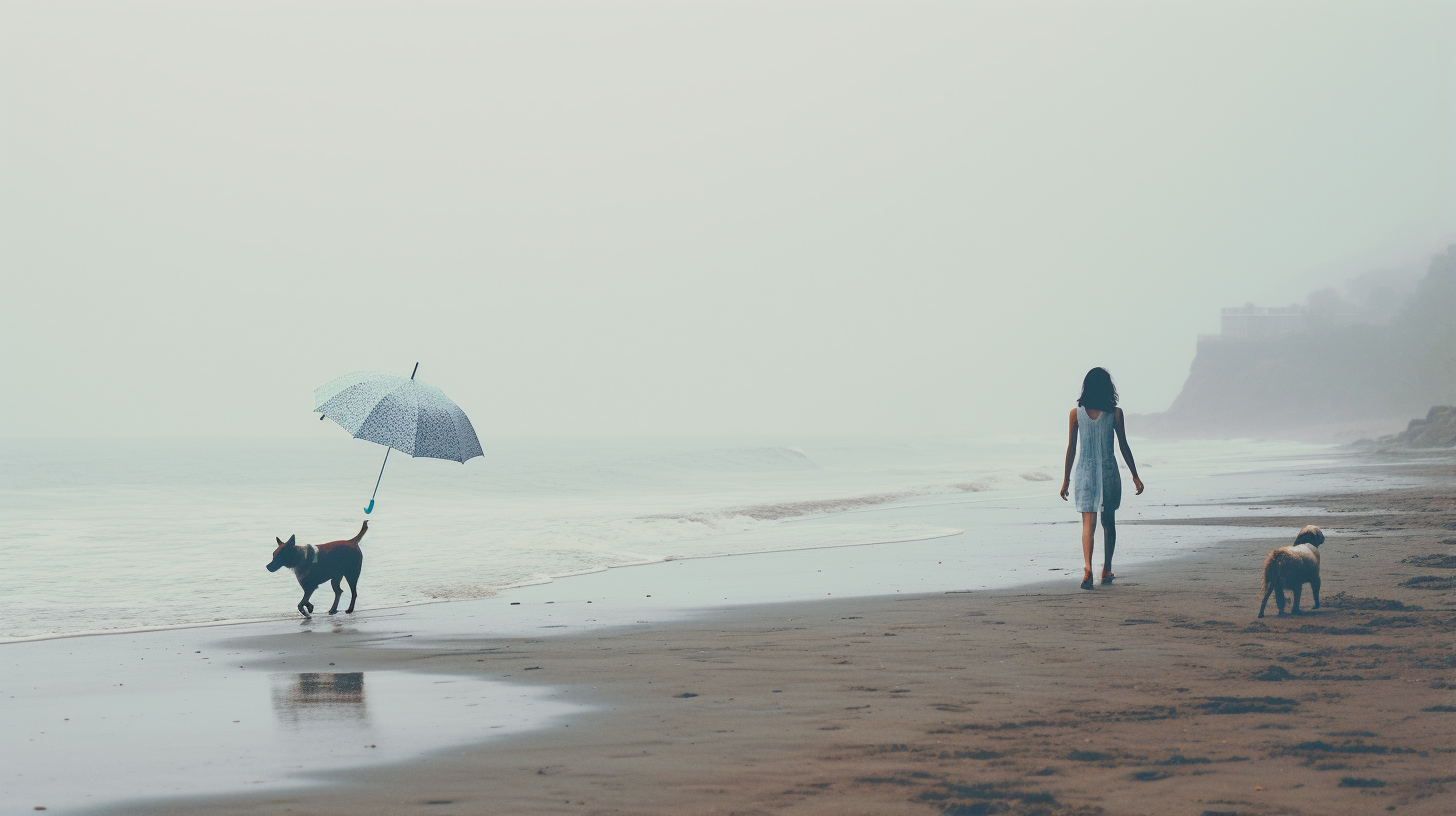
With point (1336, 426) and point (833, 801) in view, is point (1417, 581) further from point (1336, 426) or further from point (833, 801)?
point (1336, 426)

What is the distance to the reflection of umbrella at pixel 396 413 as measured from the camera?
10.4 metres

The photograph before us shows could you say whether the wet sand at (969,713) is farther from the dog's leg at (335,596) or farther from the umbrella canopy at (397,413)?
the umbrella canopy at (397,413)

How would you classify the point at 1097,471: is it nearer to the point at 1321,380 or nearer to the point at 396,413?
the point at 396,413

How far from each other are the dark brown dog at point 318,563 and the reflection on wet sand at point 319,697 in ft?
9.91

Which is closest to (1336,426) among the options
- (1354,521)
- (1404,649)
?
(1354,521)

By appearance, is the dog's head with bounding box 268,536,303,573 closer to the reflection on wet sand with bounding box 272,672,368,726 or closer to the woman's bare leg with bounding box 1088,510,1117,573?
the reflection on wet sand with bounding box 272,672,368,726

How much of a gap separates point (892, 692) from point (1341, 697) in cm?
222

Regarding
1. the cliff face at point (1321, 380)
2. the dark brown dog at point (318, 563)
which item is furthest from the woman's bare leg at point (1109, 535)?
the cliff face at point (1321, 380)

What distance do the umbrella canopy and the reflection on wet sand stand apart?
310 centimetres

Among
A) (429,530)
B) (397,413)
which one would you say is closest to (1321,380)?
(429,530)

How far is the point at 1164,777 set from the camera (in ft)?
14.4

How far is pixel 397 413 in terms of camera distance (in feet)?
34.7

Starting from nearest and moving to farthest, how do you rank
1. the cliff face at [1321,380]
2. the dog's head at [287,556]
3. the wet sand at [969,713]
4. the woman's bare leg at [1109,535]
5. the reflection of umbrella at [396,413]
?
the wet sand at [969,713]
the dog's head at [287,556]
the reflection of umbrella at [396,413]
the woman's bare leg at [1109,535]
the cliff face at [1321,380]

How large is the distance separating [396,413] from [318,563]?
→ 63.1 inches
